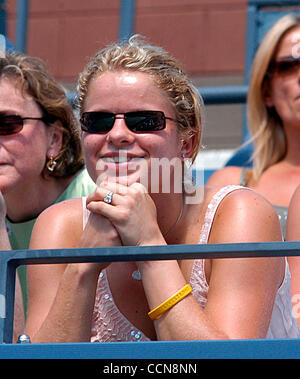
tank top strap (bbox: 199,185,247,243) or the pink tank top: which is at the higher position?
tank top strap (bbox: 199,185,247,243)

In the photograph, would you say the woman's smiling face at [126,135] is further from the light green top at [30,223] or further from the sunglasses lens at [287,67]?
the sunglasses lens at [287,67]

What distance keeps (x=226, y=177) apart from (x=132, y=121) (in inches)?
44.2

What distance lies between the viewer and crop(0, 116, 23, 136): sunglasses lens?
2.37 metres

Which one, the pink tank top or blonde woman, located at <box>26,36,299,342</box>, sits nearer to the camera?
blonde woman, located at <box>26,36,299,342</box>

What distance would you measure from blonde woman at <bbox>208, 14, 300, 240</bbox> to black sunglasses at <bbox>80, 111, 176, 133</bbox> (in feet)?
3.40

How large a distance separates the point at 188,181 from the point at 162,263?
43 cm

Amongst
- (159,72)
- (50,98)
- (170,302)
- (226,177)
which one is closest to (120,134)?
(159,72)

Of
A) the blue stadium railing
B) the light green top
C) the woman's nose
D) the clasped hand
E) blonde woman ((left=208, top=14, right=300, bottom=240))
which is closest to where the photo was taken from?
the blue stadium railing

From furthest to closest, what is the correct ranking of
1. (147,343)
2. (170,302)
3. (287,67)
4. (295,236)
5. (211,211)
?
(287,67) → (295,236) → (211,211) → (170,302) → (147,343)

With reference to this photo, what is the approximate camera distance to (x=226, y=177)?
2893 mm

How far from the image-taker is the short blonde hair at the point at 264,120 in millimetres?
2902

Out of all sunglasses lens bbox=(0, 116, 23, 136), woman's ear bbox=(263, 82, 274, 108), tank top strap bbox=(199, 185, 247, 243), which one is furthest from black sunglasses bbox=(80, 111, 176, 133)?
woman's ear bbox=(263, 82, 274, 108)

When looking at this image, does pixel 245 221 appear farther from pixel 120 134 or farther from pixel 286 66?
pixel 286 66

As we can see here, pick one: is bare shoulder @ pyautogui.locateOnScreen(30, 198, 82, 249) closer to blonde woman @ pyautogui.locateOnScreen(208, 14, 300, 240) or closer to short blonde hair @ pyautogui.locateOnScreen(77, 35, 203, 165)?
short blonde hair @ pyautogui.locateOnScreen(77, 35, 203, 165)
